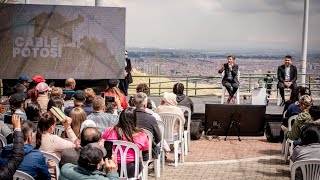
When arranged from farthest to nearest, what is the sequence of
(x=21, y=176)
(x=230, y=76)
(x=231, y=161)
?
1. (x=230, y=76)
2. (x=231, y=161)
3. (x=21, y=176)

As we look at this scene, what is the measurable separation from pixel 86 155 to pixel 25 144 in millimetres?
922

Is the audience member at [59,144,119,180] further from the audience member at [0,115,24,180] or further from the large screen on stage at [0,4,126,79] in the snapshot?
the large screen on stage at [0,4,126,79]

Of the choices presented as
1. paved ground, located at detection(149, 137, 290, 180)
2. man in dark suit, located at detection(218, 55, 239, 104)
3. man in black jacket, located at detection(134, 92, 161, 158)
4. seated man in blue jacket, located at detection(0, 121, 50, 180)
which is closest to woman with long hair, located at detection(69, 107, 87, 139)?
man in black jacket, located at detection(134, 92, 161, 158)

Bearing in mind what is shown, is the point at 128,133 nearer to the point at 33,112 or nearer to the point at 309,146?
the point at 33,112

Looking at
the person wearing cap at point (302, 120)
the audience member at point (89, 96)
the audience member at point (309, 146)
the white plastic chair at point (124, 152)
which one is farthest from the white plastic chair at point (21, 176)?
the person wearing cap at point (302, 120)

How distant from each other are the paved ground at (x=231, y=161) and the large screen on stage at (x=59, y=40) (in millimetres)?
6032

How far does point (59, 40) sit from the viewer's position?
15.9 metres

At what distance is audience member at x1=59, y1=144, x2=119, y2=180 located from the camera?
4172mm

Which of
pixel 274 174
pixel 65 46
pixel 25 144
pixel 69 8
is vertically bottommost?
pixel 274 174

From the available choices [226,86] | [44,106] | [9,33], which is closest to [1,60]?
[9,33]

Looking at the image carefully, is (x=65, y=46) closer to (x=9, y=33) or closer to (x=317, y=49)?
(x=9, y=33)

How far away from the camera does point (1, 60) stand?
1578cm

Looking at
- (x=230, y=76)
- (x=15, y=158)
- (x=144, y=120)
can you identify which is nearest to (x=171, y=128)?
(x=144, y=120)

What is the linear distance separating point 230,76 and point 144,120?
22.0 feet
